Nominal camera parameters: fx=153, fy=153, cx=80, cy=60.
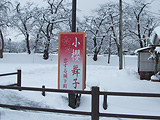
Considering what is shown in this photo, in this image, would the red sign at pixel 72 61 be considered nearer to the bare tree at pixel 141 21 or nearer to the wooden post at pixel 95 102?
the wooden post at pixel 95 102

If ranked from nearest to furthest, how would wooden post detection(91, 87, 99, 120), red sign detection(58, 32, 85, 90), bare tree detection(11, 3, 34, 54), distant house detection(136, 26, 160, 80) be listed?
wooden post detection(91, 87, 99, 120)
red sign detection(58, 32, 85, 90)
distant house detection(136, 26, 160, 80)
bare tree detection(11, 3, 34, 54)

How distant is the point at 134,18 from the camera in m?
28.7

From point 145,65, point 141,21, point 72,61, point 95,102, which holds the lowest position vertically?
point 95,102

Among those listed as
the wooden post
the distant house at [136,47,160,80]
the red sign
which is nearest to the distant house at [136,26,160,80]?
the distant house at [136,47,160,80]

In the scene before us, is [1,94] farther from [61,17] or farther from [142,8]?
[142,8]

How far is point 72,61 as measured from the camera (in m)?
5.40

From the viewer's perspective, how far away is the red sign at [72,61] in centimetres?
538

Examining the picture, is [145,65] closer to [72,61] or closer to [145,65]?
[145,65]

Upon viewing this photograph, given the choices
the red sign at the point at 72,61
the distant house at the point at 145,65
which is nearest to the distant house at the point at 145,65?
the distant house at the point at 145,65

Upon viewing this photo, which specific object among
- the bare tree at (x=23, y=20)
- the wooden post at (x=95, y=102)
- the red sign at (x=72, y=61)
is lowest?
the wooden post at (x=95, y=102)

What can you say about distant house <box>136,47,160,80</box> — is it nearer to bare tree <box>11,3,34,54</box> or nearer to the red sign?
the red sign

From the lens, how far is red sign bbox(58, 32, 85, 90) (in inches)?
212

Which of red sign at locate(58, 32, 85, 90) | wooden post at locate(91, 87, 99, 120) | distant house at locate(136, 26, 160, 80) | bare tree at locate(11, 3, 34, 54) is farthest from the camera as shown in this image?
bare tree at locate(11, 3, 34, 54)

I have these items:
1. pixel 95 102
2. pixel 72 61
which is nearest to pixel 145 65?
pixel 72 61
